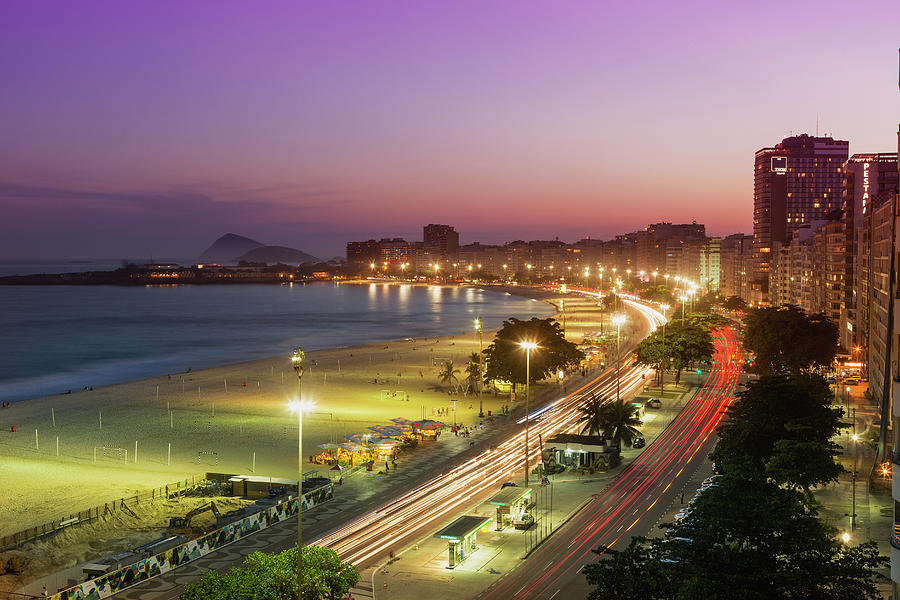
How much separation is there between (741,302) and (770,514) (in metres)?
154

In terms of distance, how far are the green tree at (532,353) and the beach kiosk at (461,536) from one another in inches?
1393

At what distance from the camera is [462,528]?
100 ft

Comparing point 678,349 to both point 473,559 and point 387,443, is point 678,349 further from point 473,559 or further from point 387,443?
point 473,559

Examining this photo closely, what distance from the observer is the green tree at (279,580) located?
66.0 feet

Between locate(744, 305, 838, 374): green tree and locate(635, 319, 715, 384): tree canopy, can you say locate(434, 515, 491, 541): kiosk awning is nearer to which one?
locate(635, 319, 715, 384): tree canopy

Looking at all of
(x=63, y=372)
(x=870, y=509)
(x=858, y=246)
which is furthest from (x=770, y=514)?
(x=63, y=372)

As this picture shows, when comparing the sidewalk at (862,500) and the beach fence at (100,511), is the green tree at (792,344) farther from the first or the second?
the beach fence at (100,511)

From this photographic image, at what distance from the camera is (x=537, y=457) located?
154 ft

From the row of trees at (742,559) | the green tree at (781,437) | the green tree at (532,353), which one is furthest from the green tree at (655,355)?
the row of trees at (742,559)

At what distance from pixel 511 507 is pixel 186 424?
106 ft

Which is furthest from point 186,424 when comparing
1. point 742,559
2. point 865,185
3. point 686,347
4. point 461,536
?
point 865,185

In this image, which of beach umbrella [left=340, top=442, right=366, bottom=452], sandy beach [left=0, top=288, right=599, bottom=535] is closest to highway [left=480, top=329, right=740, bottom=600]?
beach umbrella [left=340, top=442, right=366, bottom=452]

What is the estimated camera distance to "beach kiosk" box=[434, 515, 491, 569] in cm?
2927

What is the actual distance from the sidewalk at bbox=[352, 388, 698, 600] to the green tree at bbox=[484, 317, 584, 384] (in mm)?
27012
